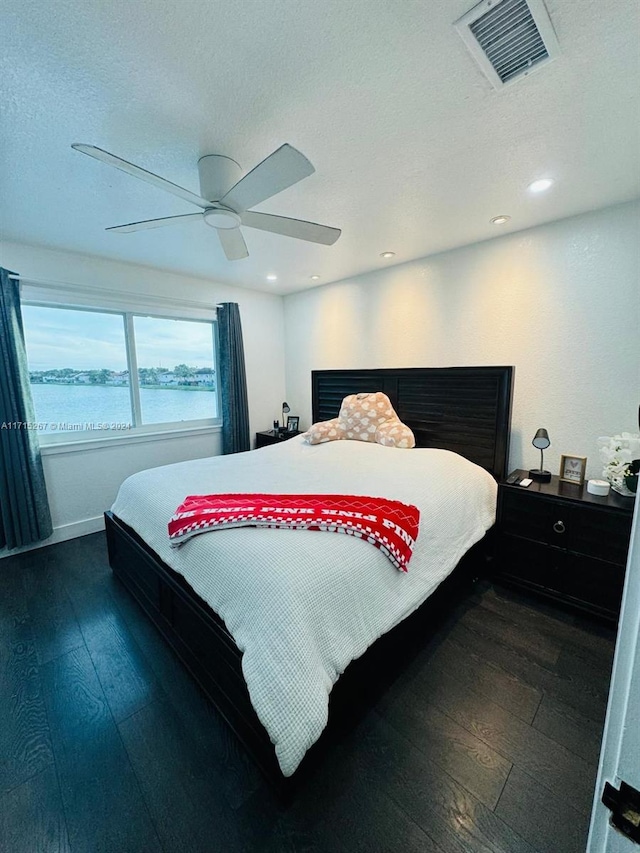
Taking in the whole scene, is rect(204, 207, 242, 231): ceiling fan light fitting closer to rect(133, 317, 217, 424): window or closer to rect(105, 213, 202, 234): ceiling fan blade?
rect(105, 213, 202, 234): ceiling fan blade

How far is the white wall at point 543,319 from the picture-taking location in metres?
2.14

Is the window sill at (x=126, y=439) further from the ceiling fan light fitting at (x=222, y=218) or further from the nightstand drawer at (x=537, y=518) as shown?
the nightstand drawer at (x=537, y=518)

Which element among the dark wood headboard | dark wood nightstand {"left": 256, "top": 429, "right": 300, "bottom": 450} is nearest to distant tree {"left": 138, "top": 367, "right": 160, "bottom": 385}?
dark wood nightstand {"left": 256, "top": 429, "right": 300, "bottom": 450}

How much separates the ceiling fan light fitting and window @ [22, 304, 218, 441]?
2.03 metres

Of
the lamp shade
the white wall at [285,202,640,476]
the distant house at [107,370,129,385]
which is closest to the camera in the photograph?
the white wall at [285,202,640,476]

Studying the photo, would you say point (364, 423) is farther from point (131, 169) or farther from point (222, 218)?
point (131, 169)

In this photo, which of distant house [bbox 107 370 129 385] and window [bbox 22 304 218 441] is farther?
distant house [bbox 107 370 129 385]

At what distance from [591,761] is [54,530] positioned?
147 inches

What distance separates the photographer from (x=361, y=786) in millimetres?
1205

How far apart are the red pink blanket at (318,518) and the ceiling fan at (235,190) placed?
141cm

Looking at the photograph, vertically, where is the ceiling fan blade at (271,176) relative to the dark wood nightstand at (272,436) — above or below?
above

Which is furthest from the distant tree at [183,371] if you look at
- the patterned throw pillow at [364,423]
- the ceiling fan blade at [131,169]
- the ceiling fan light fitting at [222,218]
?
the ceiling fan blade at [131,169]

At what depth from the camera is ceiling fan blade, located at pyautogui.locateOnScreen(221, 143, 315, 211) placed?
4.12 feet

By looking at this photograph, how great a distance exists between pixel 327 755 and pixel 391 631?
51 centimetres
